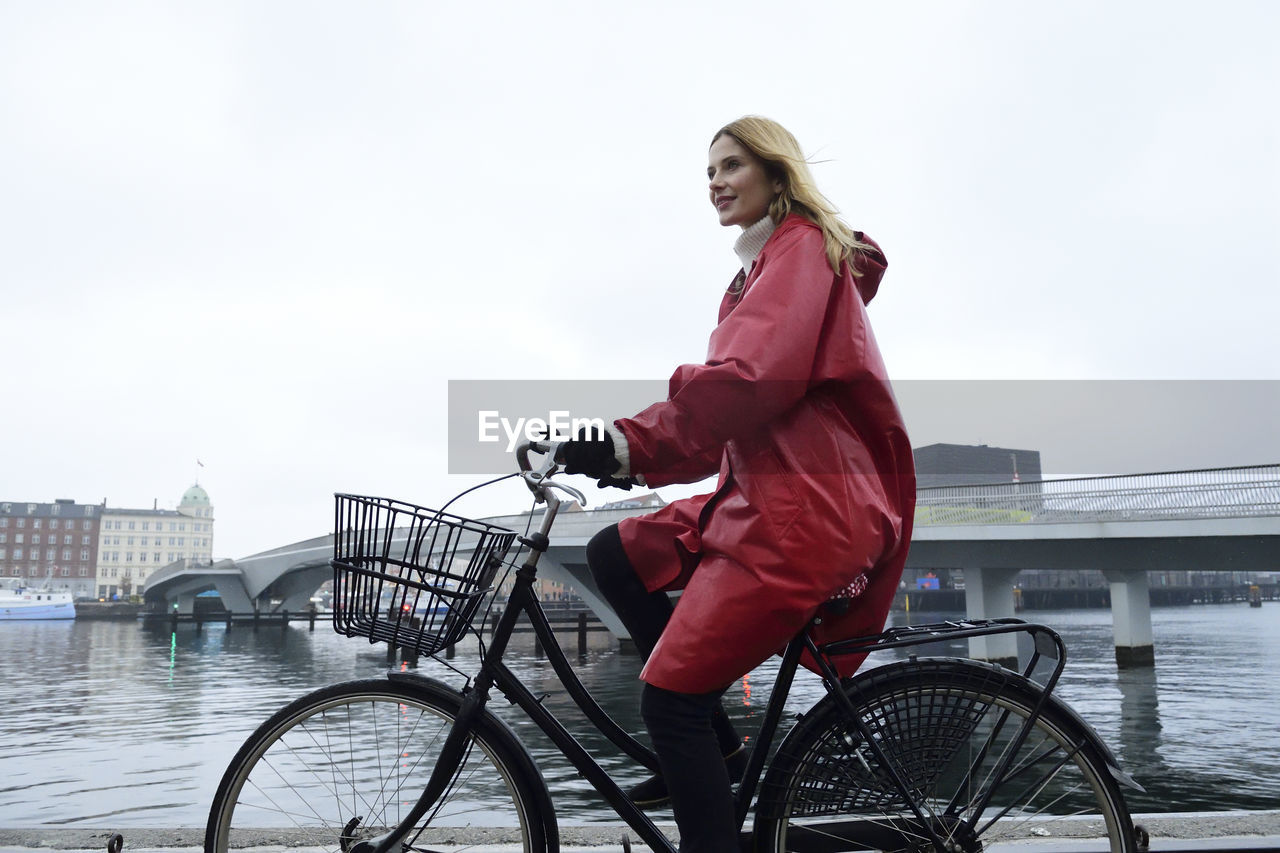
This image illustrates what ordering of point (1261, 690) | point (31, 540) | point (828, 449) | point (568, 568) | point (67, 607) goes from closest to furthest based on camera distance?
point (828, 449)
point (1261, 690)
point (568, 568)
point (67, 607)
point (31, 540)

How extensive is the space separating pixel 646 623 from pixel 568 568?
3259 cm

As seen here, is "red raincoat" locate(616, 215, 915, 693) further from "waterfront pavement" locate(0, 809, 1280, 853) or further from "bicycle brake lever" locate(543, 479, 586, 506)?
"waterfront pavement" locate(0, 809, 1280, 853)

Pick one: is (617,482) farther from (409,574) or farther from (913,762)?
(913,762)

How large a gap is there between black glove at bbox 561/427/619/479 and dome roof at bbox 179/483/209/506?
136 m

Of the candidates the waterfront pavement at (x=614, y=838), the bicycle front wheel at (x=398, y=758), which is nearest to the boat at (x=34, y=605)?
the waterfront pavement at (x=614, y=838)

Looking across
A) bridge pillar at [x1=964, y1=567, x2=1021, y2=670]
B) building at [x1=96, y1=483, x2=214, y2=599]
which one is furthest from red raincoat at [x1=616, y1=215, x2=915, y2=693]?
building at [x1=96, y1=483, x2=214, y2=599]

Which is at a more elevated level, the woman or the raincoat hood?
the raincoat hood

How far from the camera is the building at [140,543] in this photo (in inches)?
4444

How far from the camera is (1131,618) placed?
26.9m

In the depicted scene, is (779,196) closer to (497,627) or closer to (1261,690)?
(497,627)

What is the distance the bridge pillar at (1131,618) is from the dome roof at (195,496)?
395 feet

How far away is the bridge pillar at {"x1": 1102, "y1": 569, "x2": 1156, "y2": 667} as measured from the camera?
87.0 ft

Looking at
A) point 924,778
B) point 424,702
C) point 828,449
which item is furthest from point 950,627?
point 424,702

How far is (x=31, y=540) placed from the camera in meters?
112
